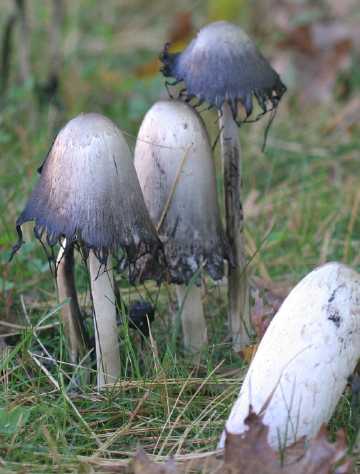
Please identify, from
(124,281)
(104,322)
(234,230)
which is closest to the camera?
(104,322)

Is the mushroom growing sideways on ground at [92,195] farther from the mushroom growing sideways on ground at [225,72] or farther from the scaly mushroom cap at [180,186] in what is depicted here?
the mushroom growing sideways on ground at [225,72]

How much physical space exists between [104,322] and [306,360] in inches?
22.3

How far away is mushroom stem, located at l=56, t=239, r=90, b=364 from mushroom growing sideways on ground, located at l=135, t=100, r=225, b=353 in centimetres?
27

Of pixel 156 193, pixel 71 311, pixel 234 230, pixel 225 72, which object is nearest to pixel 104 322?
pixel 71 311

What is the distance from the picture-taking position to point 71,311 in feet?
7.06

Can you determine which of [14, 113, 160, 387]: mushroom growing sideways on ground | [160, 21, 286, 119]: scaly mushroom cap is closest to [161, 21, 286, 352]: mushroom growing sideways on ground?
[160, 21, 286, 119]: scaly mushroom cap

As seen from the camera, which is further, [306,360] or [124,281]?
[124,281]

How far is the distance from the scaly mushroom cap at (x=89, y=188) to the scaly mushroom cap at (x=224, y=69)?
0.32 meters

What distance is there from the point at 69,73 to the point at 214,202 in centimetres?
297

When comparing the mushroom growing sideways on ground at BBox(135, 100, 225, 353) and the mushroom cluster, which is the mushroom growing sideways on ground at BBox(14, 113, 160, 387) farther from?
the mushroom growing sideways on ground at BBox(135, 100, 225, 353)

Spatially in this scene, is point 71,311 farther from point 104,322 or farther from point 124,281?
point 124,281

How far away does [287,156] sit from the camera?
13.1 feet

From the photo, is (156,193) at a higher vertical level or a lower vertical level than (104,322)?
higher

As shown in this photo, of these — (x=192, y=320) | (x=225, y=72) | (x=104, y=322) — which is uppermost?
(x=225, y=72)
